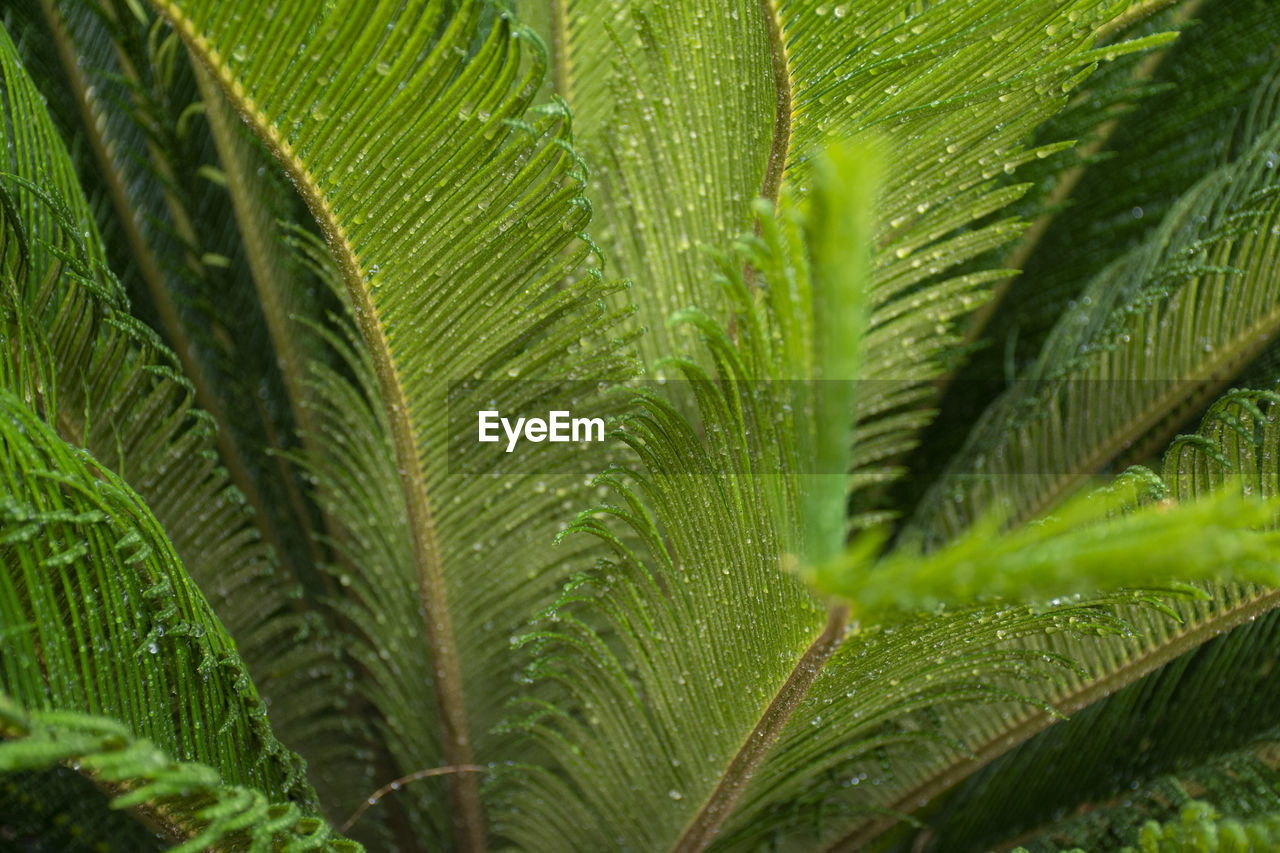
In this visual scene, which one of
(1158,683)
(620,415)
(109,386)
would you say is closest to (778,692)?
(620,415)

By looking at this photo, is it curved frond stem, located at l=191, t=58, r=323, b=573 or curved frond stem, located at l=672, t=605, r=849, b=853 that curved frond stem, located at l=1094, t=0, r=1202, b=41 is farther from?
curved frond stem, located at l=191, t=58, r=323, b=573

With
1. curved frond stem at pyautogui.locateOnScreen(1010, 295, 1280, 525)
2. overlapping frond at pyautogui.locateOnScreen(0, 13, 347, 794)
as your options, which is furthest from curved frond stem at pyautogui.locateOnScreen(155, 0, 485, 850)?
curved frond stem at pyautogui.locateOnScreen(1010, 295, 1280, 525)

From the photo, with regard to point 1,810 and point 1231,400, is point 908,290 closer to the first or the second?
point 1231,400

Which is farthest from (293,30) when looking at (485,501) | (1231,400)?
(1231,400)

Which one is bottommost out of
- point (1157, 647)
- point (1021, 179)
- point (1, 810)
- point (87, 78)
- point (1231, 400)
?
point (1, 810)

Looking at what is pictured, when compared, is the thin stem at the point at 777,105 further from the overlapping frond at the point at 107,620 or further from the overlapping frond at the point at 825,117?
the overlapping frond at the point at 107,620

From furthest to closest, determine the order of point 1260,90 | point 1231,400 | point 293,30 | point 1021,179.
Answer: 1. point 1021,179
2. point 1260,90
3. point 1231,400
4. point 293,30

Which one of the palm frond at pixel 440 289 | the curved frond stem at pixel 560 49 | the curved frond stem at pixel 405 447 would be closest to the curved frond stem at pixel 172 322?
the palm frond at pixel 440 289

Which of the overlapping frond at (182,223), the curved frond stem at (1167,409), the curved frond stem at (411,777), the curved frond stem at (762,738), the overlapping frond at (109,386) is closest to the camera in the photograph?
the curved frond stem at (762,738)

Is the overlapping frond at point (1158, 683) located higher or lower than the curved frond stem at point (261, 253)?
lower
